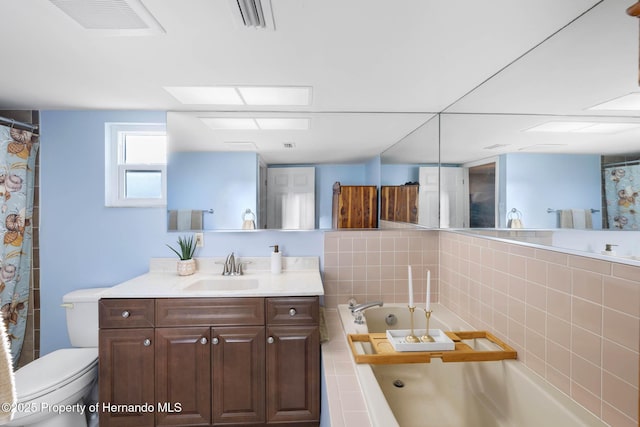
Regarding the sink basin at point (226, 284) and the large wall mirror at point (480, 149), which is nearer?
the large wall mirror at point (480, 149)

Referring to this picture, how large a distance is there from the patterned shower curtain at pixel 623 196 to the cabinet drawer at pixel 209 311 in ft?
5.33

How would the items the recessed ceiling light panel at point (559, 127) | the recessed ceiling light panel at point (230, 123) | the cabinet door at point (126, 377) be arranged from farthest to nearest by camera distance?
1. the recessed ceiling light panel at point (230, 123)
2. the cabinet door at point (126, 377)
3. the recessed ceiling light panel at point (559, 127)

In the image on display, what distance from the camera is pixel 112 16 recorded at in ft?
3.60

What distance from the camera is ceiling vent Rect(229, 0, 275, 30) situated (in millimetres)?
1008

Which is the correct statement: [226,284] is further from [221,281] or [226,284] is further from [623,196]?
[623,196]

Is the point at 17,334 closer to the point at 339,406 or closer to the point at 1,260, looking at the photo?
the point at 1,260

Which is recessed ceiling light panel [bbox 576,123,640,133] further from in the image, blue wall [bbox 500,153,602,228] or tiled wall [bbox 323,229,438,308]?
tiled wall [bbox 323,229,438,308]

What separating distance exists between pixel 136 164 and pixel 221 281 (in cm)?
110

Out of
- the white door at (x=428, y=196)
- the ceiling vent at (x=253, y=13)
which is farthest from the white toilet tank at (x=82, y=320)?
the white door at (x=428, y=196)

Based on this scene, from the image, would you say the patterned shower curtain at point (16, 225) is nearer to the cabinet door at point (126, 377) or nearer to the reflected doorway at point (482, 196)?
the cabinet door at point (126, 377)

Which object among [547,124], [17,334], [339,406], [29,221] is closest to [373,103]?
[547,124]

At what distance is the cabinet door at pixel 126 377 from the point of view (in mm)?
1643

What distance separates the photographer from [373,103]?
192 centimetres

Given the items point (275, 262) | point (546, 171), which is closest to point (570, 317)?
point (546, 171)
